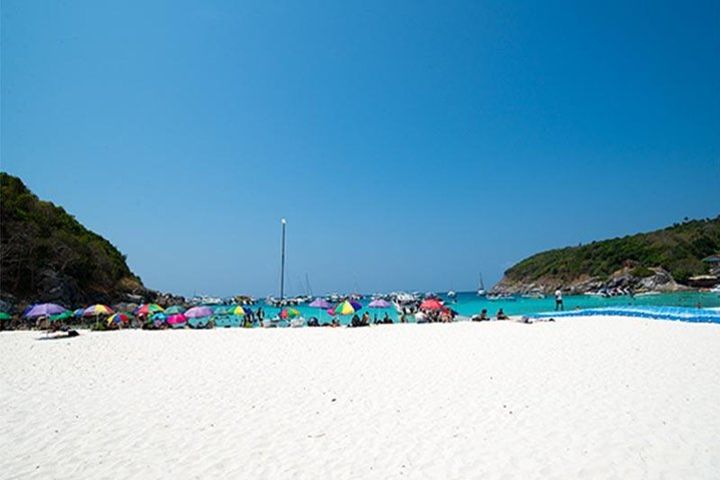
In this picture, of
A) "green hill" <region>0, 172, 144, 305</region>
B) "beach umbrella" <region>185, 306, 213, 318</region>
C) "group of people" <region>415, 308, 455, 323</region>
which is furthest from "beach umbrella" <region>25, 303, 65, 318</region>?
"group of people" <region>415, 308, 455, 323</region>

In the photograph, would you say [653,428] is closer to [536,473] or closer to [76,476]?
[536,473]

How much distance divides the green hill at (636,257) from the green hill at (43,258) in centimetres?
9589

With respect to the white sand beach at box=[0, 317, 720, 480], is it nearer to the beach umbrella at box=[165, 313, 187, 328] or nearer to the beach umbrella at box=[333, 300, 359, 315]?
the beach umbrella at box=[333, 300, 359, 315]

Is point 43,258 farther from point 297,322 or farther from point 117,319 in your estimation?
point 297,322

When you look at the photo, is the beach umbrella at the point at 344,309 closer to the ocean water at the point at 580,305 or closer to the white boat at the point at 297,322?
the white boat at the point at 297,322

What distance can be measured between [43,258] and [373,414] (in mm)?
49042

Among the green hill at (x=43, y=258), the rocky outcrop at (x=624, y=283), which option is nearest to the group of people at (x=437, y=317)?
the green hill at (x=43, y=258)

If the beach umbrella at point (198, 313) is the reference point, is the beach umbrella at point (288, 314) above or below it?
below

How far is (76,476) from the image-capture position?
4684 mm

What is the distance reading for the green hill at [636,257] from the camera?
271ft

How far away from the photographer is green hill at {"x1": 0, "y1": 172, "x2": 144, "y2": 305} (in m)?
39.6

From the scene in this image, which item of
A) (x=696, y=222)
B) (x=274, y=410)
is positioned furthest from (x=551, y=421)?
(x=696, y=222)

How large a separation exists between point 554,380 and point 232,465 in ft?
23.1

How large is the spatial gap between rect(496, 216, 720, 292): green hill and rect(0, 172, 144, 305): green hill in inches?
3775
